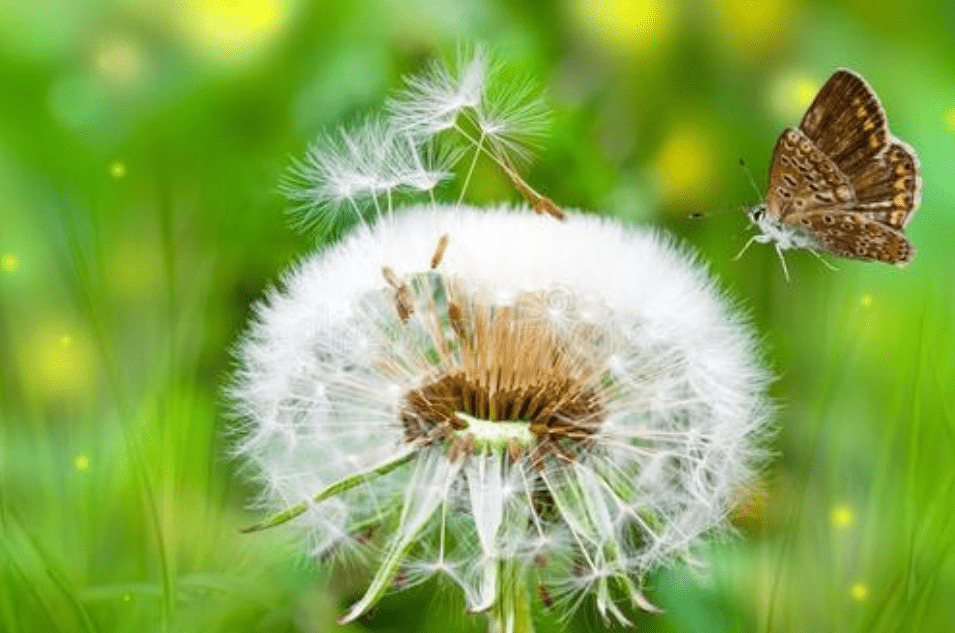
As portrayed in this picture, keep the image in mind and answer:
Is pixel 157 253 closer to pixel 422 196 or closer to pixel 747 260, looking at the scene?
pixel 422 196

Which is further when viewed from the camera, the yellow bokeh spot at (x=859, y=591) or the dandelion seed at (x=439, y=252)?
the yellow bokeh spot at (x=859, y=591)

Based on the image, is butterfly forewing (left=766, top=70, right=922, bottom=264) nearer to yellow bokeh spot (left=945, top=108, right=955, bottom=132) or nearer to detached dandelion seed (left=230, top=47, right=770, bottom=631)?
detached dandelion seed (left=230, top=47, right=770, bottom=631)

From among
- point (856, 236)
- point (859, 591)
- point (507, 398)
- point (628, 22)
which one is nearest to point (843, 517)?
point (859, 591)

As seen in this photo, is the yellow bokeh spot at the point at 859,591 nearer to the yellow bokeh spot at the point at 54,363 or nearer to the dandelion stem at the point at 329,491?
the dandelion stem at the point at 329,491

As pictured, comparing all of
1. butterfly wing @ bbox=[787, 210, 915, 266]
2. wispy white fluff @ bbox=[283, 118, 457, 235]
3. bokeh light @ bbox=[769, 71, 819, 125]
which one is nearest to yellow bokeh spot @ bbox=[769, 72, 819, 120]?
bokeh light @ bbox=[769, 71, 819, 125]

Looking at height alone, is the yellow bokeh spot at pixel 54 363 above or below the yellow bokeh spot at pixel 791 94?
below

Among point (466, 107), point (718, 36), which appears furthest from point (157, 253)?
point (718, 36)

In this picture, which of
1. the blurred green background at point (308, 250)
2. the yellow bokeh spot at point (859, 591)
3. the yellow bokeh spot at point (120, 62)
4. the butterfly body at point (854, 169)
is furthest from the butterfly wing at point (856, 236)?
the yellow bokeh spot at point (120, 62)
